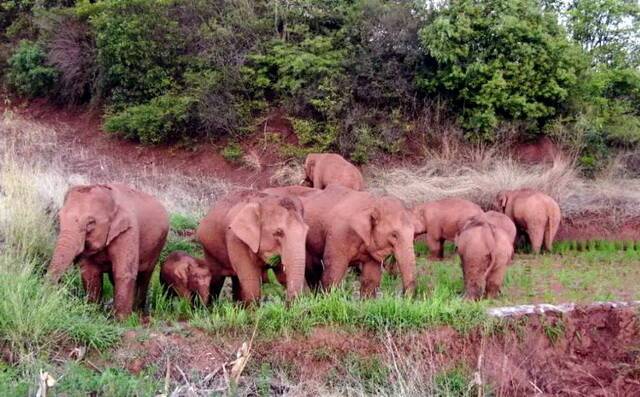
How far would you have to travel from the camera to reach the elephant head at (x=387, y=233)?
9852 millimetres

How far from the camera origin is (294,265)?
8.84m

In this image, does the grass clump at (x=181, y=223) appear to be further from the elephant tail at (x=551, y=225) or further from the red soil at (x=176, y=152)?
the red soil at (x=176, y=152)

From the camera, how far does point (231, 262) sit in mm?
9562

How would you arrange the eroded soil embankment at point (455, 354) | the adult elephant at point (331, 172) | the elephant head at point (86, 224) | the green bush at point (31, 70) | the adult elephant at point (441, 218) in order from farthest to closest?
the green bush at point (31, 70)
the adult elephant at point (331, 172)
the adult elephant at point (441, 218)
the elephant head at point (86, 224)
the eroded soil embankment at point (455, 354)

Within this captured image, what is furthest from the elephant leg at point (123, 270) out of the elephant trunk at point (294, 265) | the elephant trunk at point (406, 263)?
the elephant trunk at point (406, 263)

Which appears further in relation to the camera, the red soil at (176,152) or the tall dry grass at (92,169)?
the red soil at (176,152)

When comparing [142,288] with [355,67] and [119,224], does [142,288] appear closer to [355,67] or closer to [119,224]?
[119,224]

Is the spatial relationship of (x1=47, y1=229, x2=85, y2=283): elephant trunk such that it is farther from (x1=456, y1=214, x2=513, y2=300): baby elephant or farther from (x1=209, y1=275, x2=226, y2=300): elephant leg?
(x1=456, y1=214, x2=513, y2=300): baby elephant

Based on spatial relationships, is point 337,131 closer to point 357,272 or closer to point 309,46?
point 309,46

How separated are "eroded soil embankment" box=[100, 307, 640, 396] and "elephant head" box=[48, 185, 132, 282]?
1.24 m

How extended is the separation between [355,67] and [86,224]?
16517 millimetres

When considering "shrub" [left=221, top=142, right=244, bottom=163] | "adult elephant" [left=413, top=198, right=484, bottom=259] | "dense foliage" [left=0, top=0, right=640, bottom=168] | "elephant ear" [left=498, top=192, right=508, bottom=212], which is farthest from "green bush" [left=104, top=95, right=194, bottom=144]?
"adult elephant" [left=413, top=198, right=484, bottom=259]

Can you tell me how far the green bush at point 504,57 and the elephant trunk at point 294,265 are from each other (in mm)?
14388

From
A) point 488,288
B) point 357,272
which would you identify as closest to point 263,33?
point 357,272
